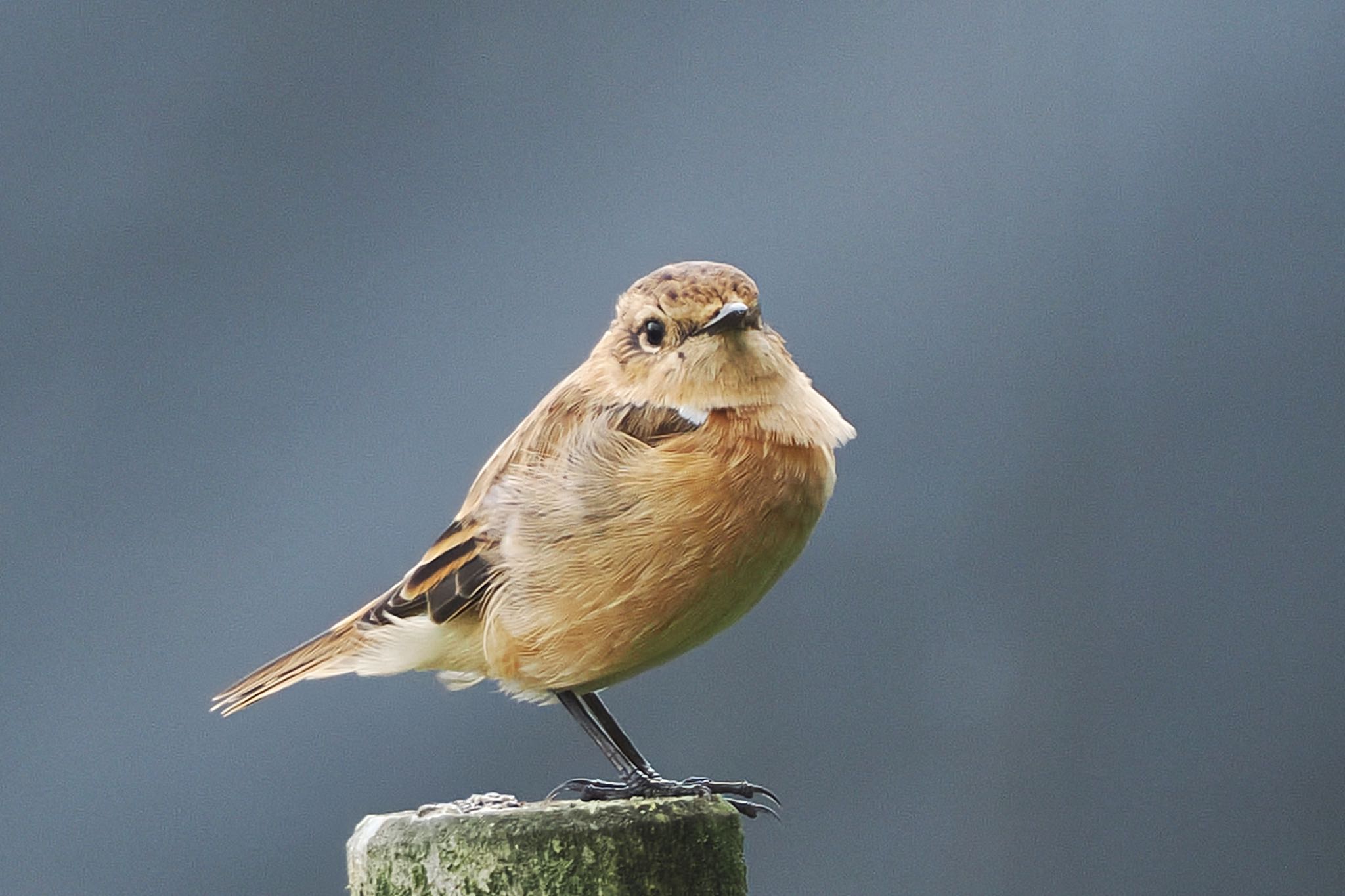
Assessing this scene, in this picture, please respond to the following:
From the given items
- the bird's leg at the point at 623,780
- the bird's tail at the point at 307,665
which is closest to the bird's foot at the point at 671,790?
the bird's leg at the point at 623,780

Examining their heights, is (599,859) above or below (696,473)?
below

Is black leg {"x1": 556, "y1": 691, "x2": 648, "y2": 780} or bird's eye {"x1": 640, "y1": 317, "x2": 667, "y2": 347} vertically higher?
bird's eye {"x1": 640, "y1": 317, "x2": 667, "y2": 347}

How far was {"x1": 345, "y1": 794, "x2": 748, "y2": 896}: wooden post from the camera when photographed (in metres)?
1.34

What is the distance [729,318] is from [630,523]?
0.30 metres

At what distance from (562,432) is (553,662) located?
0.33 meters

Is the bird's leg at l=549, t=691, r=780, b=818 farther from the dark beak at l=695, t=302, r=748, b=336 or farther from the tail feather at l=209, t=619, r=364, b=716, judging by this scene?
the dark beak at l=695, t=302, r=748, b=336

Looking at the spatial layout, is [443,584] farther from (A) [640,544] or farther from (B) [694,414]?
(B) [694,414]

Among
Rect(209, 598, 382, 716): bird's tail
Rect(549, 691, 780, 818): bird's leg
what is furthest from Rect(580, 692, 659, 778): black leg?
Rect(209, 598, 382, 716): bird's tail

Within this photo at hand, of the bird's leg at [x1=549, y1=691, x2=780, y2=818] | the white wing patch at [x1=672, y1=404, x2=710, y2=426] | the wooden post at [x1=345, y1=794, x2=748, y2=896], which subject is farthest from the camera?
the white wing patch at [x1=672, y1=404, x2=710, y2=426]

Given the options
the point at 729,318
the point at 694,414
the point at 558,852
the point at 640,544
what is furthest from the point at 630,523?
the point at 558,852

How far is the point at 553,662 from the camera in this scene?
183cm

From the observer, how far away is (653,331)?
1855 mm

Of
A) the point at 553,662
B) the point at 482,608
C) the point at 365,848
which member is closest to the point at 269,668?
the point at 482,608

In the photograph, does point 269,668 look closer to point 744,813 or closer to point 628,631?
point 628,631
